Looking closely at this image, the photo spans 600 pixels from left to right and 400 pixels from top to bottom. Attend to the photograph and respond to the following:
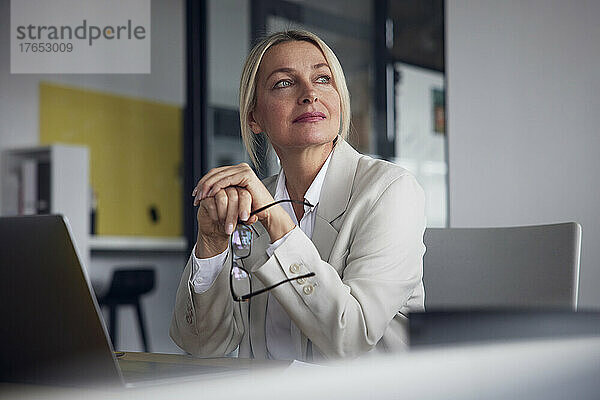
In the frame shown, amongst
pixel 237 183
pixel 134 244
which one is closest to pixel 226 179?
pixel 237 183

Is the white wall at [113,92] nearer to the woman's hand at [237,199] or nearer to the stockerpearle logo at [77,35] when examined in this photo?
the stockerpearle logo at [77,35]

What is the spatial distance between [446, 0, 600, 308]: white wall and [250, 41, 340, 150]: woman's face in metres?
1.42

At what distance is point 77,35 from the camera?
12.0ft

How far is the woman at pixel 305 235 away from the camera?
1.13m

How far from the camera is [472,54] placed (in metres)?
2.88

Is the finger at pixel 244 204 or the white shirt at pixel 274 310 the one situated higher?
the finger at pixel 244 204

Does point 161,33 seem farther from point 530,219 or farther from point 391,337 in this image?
point 391,337

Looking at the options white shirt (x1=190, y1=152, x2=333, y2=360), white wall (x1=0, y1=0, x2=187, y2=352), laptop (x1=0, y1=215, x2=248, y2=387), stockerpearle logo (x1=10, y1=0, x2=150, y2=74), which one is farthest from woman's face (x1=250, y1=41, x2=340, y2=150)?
white wall (x1=0, y1=0, x2=187, y2=352)

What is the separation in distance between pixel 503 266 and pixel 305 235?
1.60ft

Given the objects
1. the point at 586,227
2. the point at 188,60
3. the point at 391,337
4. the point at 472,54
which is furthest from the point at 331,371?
the point at 188,60

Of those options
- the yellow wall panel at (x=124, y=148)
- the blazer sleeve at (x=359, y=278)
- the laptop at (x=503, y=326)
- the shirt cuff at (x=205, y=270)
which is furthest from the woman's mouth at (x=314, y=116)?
the yellow wall panel at (x=124, y=148)

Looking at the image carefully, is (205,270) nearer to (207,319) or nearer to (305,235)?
(207,319)

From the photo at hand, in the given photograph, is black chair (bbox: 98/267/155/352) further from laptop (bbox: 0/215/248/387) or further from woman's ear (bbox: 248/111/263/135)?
laptop (bbox: 0/215/248/387)

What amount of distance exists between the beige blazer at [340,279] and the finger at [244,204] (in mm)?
74
